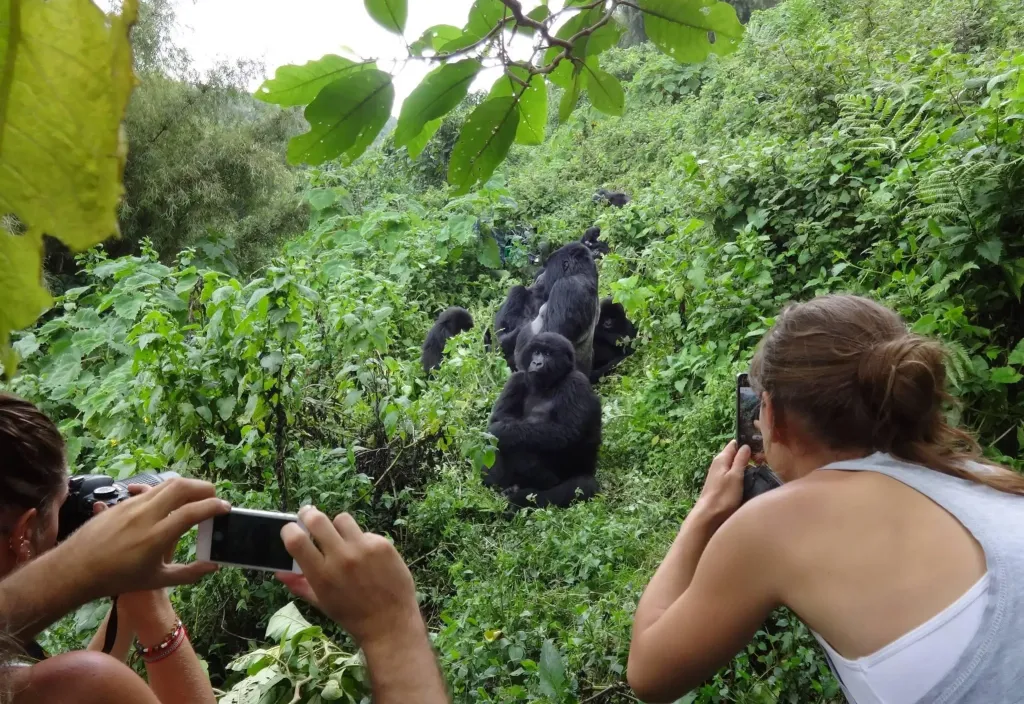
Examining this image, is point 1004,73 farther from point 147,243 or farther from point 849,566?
point 147,243

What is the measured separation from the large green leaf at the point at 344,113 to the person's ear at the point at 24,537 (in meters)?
0.56

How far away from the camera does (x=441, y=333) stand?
4.83m

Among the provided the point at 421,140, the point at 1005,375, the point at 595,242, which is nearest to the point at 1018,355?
the point at 1005,375

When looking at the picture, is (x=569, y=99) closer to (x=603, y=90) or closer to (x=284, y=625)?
(x=603, y=90)

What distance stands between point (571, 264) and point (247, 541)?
4082mm

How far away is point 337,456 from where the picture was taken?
2758 millimetres

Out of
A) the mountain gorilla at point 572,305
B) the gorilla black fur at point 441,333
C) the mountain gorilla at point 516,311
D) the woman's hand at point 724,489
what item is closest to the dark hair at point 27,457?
the woman's hand at point 724,489

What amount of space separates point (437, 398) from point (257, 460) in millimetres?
717

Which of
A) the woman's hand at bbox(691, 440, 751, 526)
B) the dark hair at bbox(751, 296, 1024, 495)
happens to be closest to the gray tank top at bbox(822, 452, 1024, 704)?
the dark hair at bbox(751, 296, 1024, 495)

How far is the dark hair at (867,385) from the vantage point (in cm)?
101

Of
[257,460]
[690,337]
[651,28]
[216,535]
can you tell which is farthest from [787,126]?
[216,535]

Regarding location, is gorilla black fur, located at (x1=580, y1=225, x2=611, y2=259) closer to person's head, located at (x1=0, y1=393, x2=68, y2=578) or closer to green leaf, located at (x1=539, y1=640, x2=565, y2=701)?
green leaf, located at (x1=539, y1=640, x2=565, y2=701)

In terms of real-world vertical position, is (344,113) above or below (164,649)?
above

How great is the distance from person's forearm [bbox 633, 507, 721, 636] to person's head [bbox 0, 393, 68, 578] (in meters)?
0.87
